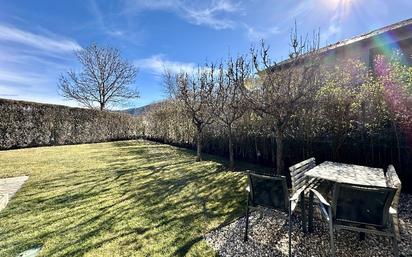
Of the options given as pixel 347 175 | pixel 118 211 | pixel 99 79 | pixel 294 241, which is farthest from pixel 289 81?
pixel 99 79

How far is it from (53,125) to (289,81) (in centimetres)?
1638

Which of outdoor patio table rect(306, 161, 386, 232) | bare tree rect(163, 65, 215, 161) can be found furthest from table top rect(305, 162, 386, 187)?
bare tree rect(163, 65, 215, 161)

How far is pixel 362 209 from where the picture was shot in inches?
99.1

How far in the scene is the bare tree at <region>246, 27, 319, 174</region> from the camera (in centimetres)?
605

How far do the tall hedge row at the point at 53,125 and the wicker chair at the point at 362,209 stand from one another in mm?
16466

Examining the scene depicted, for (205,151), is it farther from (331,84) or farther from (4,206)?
(4,206)

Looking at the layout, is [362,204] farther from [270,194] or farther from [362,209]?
[270,194]

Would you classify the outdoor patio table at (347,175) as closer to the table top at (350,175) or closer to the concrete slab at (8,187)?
the table top at (350,175)

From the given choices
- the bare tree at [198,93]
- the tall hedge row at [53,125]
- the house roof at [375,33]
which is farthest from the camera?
the tall hedge row at [53,125]

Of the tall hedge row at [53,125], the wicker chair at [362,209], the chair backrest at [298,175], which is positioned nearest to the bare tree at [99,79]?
the tall hedge row at [53,125]

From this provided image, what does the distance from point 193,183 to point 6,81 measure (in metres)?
18.7

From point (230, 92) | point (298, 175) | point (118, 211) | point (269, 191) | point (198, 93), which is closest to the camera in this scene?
point (269, 191)

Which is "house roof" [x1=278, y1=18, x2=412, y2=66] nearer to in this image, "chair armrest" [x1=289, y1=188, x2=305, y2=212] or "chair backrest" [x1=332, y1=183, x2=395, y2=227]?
"chair armrest" [x1=289, y1=188, x2=305, y2=212]

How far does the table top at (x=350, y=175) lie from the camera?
366cm
